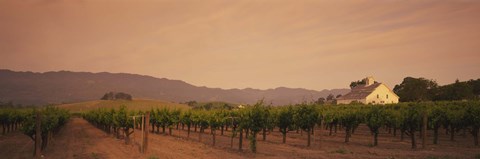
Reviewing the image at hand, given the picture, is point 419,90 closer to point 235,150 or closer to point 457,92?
point 457,92

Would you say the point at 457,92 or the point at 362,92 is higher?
the point at 457,92

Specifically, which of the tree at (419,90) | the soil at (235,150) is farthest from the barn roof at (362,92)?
the soil at (235,150)

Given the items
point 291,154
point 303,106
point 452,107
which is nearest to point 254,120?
point 291,154

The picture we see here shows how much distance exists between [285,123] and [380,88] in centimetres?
5634

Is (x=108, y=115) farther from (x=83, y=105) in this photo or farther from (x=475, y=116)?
(x=83, y=105)

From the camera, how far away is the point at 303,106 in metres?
34.8

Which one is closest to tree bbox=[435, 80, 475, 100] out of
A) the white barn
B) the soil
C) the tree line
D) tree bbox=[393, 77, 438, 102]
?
the tree line

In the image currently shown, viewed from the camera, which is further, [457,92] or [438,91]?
[438,91]

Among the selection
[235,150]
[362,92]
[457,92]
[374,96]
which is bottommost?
[235,150]

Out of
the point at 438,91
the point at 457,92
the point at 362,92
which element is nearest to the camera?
the point at 457,92

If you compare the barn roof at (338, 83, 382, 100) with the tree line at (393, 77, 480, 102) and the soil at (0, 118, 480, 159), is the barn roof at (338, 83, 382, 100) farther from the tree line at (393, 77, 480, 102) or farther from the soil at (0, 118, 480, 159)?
the soil at (0, 118, 480, 159)

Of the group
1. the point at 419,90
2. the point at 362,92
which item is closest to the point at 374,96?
the point at 362,92

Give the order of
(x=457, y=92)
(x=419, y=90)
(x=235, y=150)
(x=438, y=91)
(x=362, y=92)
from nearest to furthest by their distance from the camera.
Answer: (x=235, y=150) < (x=457, y=92) < (x=438, y=91) < (x=419, y=90) < (x=362, y=92)

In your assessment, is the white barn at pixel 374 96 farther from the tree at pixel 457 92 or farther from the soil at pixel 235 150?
the soil at pixel 235 150
